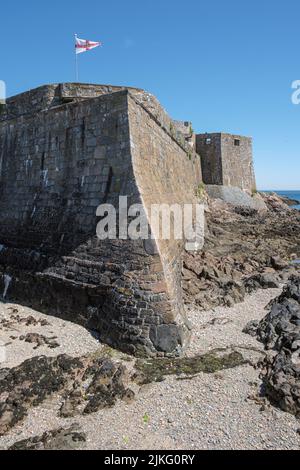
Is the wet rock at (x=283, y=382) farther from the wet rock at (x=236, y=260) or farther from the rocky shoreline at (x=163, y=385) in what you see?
the wet rock at (x=236, y=260)

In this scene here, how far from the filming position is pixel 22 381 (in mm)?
6594

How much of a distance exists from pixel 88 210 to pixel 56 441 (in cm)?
527

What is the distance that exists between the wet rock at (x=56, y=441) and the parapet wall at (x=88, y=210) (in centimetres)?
235

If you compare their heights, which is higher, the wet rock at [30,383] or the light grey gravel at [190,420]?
the wet rock at [30,383]

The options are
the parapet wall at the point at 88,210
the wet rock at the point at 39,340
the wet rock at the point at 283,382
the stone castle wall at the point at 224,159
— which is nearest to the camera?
the wet rock at the point at 283,382

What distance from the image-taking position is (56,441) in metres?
5.16

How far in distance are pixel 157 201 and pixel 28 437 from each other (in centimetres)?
560

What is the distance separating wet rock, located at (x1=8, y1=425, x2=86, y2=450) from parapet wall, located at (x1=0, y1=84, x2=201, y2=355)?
235cm

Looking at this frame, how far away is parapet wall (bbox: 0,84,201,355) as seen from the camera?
299 inches

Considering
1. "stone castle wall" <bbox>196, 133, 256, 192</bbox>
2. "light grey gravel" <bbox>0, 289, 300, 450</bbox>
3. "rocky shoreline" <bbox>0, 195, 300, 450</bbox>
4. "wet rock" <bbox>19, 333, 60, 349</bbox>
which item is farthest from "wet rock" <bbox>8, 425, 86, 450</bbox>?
"stone castle wall" <bbox>196, 133, 256, 192</bbox>

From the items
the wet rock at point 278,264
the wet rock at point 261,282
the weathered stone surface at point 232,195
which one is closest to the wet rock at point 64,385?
the wet rock at point 261,282

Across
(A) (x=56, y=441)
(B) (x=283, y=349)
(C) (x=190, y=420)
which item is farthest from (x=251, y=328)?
(A) (x=56, y=441)

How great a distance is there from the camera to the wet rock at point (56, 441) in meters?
5.07
